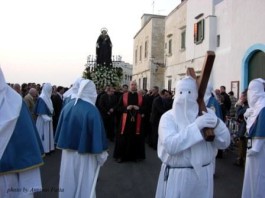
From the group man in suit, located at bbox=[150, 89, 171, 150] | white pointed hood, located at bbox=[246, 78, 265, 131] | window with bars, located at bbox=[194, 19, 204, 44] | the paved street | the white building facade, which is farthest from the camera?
window with bars, located at bbox=[194, 19, 204, 44]

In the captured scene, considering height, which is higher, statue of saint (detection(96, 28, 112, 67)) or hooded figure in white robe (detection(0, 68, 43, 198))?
statue of saint (detection(96, 28, 112, 67))

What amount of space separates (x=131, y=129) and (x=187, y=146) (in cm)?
723

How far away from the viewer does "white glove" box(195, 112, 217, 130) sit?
3.84 m

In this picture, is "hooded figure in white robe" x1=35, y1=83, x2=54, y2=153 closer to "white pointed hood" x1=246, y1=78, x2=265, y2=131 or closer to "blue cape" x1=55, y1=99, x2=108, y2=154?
"blue cape" x1=55, y1=99, x2=108, y2=154

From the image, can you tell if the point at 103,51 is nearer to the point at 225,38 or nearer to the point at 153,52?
the point at 225,38

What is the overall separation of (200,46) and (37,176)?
1756cm

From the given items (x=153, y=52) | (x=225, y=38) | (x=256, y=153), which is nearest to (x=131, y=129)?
(x=256, y=153)

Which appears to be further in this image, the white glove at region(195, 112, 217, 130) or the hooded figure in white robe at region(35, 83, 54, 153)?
the hooded figure in white robe at region(35, 83, 54, 153)

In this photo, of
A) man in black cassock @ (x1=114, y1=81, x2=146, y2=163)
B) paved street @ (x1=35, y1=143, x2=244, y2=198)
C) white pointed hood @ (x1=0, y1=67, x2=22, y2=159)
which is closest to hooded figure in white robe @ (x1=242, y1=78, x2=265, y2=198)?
paved street @ (x1=35, y1=143, x2=244, y2=198)

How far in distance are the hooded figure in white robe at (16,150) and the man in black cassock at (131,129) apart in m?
7.47

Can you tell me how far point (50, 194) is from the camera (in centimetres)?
726

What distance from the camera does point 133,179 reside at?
8.63 m

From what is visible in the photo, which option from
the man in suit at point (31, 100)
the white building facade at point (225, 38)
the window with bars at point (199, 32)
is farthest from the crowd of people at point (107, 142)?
the window with bars at point (199, 32)

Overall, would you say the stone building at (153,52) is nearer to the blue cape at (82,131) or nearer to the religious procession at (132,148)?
the religious procession at (132,148)
